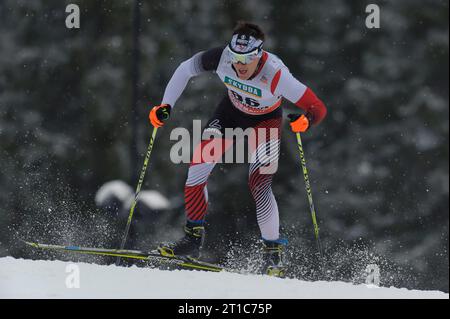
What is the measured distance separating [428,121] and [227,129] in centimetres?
427

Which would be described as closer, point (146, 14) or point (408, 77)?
point (146, 14)

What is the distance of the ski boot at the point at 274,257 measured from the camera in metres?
6.74

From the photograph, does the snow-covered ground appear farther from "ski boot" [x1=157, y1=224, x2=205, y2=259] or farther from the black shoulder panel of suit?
the black shoulder panel of suit

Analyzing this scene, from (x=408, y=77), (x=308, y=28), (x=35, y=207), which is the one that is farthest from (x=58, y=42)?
(x=408, y=77)

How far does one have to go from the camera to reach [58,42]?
30.4 ft

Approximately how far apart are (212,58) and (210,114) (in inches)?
93.9

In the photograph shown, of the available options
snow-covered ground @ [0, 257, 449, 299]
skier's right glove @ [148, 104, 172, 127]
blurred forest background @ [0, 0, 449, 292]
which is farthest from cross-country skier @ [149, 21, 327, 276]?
blurred forest background @ [0, 0, 449, 292]

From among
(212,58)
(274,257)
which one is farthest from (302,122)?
(274,257)

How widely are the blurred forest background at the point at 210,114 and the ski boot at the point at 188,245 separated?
173cm

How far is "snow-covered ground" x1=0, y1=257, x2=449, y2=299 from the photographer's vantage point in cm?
582

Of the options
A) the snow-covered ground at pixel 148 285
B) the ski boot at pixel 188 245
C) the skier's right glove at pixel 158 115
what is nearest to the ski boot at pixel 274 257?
the snow-covered ground at pixel 148 285

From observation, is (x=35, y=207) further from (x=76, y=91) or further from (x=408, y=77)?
(x=408, y=77)

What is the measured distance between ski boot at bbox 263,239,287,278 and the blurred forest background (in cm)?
151

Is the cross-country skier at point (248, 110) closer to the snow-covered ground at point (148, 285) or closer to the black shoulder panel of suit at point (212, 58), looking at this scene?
the black shoulder panel of suit at point (212, 58)
